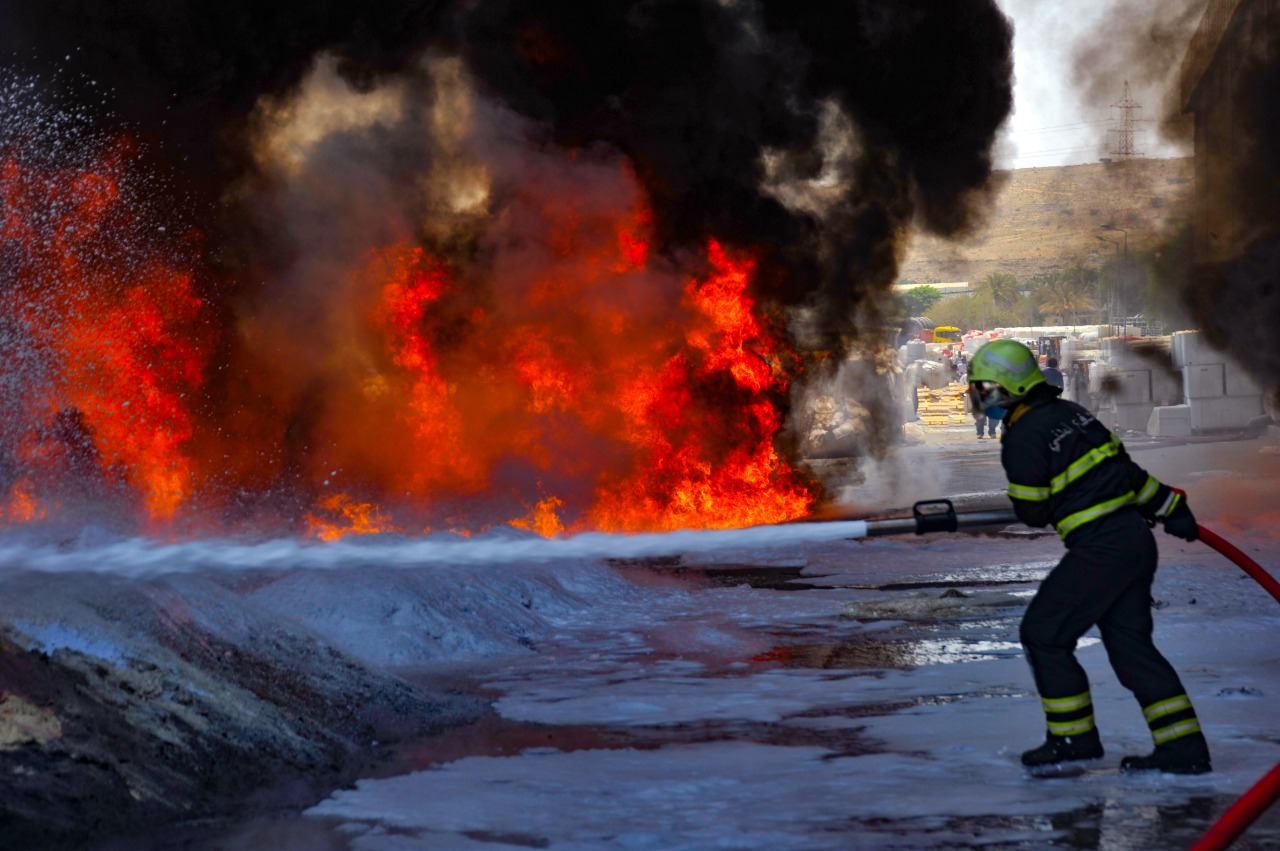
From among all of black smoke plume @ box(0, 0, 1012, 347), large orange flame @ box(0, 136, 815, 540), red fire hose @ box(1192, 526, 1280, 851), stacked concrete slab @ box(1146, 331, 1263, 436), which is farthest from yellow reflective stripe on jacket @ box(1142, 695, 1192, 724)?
stacked concrete slab @ box(1146, 331, 1263, 436)

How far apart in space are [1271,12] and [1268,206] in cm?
320

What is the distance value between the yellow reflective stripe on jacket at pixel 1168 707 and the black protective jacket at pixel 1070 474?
624 millimetres

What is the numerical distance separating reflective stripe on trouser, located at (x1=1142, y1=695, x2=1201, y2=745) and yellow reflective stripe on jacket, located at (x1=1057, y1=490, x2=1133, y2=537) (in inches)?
25.9

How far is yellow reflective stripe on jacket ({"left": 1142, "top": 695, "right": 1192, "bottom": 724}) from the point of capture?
14.7 feet

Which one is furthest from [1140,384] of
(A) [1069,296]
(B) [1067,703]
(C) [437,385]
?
(A) [1069,296]

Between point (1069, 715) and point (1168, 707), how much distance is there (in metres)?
0.33

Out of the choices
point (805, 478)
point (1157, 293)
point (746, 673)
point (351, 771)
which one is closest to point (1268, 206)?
point (805, 478)

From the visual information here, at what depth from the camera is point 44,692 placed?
15.3 ft

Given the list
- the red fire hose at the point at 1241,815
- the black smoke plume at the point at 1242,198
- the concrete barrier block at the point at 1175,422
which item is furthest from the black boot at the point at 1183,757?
the concrete barrier block at the point at 1175,422

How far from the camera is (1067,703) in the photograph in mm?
4617

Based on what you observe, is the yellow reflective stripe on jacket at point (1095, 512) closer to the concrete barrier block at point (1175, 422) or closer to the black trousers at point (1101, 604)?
the black trousers at point (1101, 604)

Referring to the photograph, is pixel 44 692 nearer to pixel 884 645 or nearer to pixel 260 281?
pixel 884 645

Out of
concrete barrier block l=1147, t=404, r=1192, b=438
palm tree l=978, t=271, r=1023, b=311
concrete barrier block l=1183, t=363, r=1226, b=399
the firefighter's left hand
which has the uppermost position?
palm tree l=978, t=271, r=1023, b=311

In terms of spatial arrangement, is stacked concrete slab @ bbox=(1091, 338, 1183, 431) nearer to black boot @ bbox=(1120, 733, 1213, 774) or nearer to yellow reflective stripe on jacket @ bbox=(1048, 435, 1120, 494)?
yellow reflective stripe on jacket @ bbox=(1048, 435, 1120, 494)
